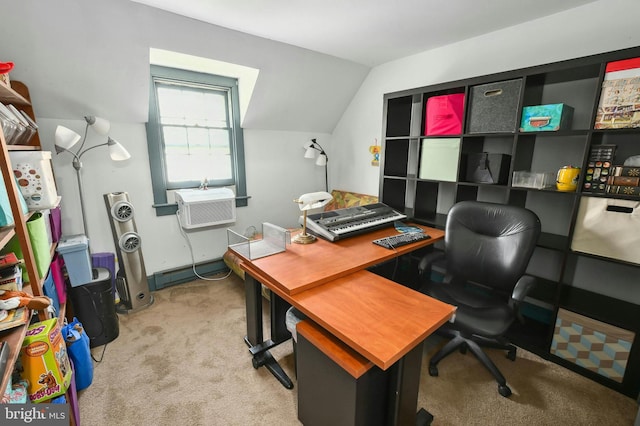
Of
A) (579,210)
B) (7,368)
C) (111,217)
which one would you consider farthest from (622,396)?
(111,217)

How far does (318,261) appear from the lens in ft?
5.34

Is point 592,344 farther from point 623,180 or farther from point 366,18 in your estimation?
point 366,18

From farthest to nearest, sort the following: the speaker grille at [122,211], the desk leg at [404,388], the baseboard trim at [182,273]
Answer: the baseboard trim at [182,273] < the speaker grille at [122,211] < the desk leg at [404,388]

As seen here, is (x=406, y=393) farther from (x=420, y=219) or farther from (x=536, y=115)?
(x=536, y=115)

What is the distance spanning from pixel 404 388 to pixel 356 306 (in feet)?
1.25

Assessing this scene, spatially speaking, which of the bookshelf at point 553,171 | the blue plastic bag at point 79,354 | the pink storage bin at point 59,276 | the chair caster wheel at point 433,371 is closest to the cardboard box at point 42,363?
the blue plastic bag at point 79,354

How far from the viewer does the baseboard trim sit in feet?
9.33

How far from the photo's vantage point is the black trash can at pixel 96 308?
6.45 feet

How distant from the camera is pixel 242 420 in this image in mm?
1483

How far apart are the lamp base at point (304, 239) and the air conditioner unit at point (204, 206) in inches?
48.6

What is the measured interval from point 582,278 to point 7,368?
3113 mm

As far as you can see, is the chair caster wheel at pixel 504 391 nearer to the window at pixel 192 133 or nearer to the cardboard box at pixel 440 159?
the cardboard box at pixel 440 159

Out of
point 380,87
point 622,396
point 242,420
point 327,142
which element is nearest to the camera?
point 242,420

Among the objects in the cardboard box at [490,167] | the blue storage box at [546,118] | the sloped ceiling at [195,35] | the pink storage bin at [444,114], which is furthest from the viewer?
the pink storage bin at [444,114]
